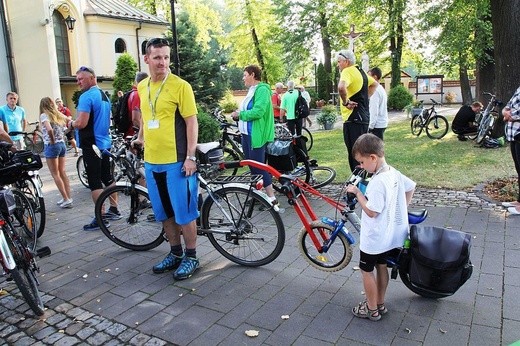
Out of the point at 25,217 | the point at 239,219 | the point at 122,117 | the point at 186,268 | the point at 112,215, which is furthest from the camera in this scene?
the point at 122,117

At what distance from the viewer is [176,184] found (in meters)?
3.76

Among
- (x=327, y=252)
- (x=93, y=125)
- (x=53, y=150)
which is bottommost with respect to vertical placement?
(x=327, y=252)

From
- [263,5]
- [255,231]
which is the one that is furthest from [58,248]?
[263,5]

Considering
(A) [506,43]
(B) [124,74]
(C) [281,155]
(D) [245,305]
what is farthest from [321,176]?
(B) [124,74]

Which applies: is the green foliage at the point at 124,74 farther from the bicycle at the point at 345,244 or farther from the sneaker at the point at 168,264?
the bicycle at the point at 345,244

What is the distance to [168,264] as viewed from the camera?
413cm

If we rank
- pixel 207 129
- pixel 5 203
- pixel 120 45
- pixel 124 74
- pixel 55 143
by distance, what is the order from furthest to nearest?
1. pixel 120 45
2. pixel 124 74
3. pixel 207 129
4. pixel 55 143
5. pixel 5 203

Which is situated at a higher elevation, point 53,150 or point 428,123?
point 53,150

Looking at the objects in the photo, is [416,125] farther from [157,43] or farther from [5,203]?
[5,203]

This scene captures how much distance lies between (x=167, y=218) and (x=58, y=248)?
5.77ft

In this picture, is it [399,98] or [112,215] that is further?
[399,98]

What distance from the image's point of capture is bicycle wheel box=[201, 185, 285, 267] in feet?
13.1

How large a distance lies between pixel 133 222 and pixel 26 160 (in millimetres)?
1245

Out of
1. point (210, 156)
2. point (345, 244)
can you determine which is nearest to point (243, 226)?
point (210, 156)
